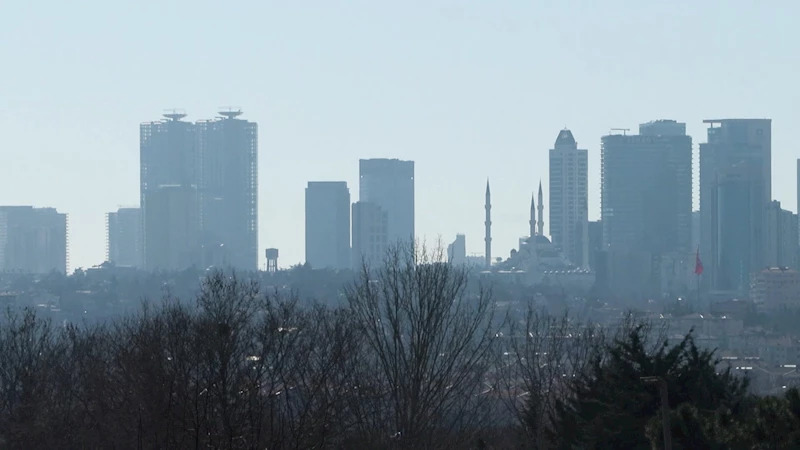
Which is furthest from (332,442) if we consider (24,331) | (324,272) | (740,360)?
(324,272)

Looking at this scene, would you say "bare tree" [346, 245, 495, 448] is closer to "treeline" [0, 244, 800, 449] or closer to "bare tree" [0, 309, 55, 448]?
"treeline" [0, 244, 800, 449]

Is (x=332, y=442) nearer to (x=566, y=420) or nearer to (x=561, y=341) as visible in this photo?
(x=566, y=420)

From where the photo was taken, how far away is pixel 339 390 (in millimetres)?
25906

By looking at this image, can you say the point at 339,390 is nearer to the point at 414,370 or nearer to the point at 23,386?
the point at 414,370

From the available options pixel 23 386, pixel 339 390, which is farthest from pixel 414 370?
pixel 23 386

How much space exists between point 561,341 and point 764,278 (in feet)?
436

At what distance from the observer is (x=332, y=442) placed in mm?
25562

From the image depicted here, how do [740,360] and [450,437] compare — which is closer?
[450,437]

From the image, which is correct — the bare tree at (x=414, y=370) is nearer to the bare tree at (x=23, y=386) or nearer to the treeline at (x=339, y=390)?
the treeline at (x=339, y=390)

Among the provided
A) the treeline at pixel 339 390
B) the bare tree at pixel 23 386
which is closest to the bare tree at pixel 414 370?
the treeline at pixel 339 390

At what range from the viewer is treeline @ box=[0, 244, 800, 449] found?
19828 mm

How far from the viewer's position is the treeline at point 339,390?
65.1ft

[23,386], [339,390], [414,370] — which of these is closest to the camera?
[339,390]

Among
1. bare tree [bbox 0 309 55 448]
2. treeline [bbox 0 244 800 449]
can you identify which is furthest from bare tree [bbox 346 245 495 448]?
bare tree [bbox 0 309 55 448]
